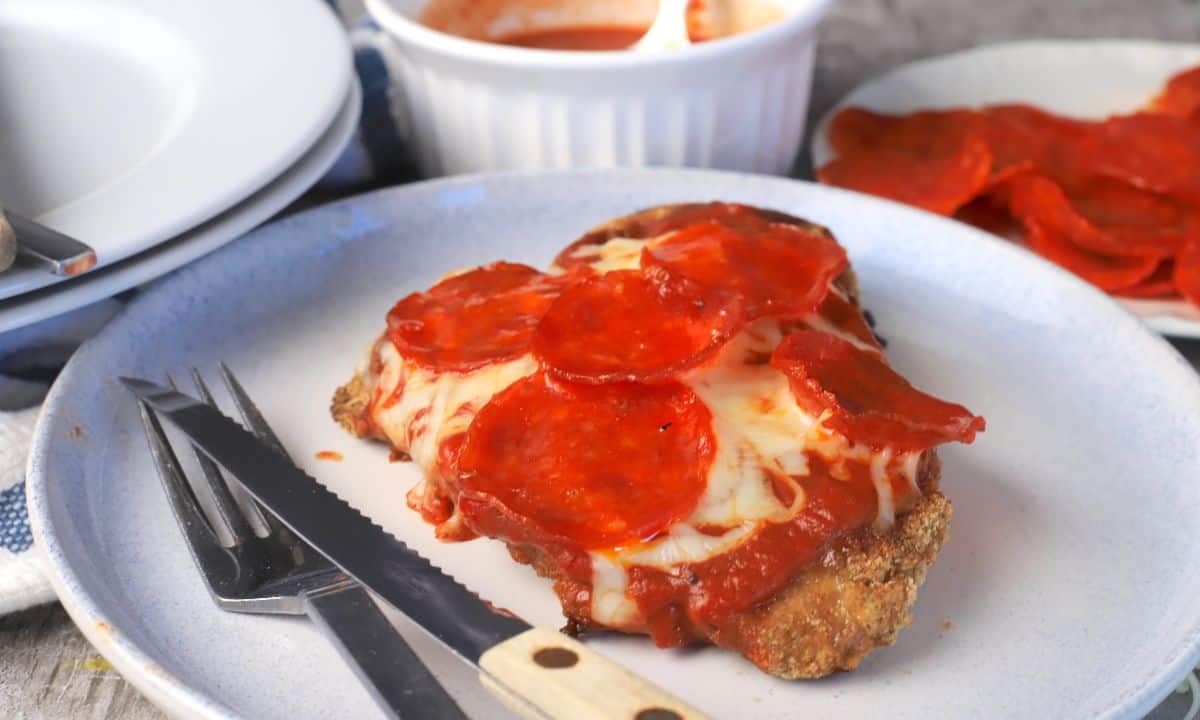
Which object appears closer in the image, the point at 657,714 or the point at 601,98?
the point at 657,714

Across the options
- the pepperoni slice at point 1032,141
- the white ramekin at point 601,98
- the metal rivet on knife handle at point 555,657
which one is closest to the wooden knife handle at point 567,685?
the metal rivet on knife handle at point 555,657

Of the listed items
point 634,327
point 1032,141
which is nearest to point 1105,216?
point 1032,141

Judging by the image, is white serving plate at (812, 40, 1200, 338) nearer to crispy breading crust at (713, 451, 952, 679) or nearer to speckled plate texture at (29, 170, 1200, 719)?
speckled plate texture at (29, 170, 1200, 719)

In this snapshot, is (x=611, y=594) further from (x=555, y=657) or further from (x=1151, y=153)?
(x=1151, y=153)

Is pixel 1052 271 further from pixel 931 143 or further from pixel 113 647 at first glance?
pixel 113 647

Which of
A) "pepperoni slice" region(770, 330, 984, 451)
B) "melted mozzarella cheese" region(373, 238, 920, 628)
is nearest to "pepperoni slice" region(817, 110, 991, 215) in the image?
"melted mozzarella cheese" region(373, 238, 920, 628)
